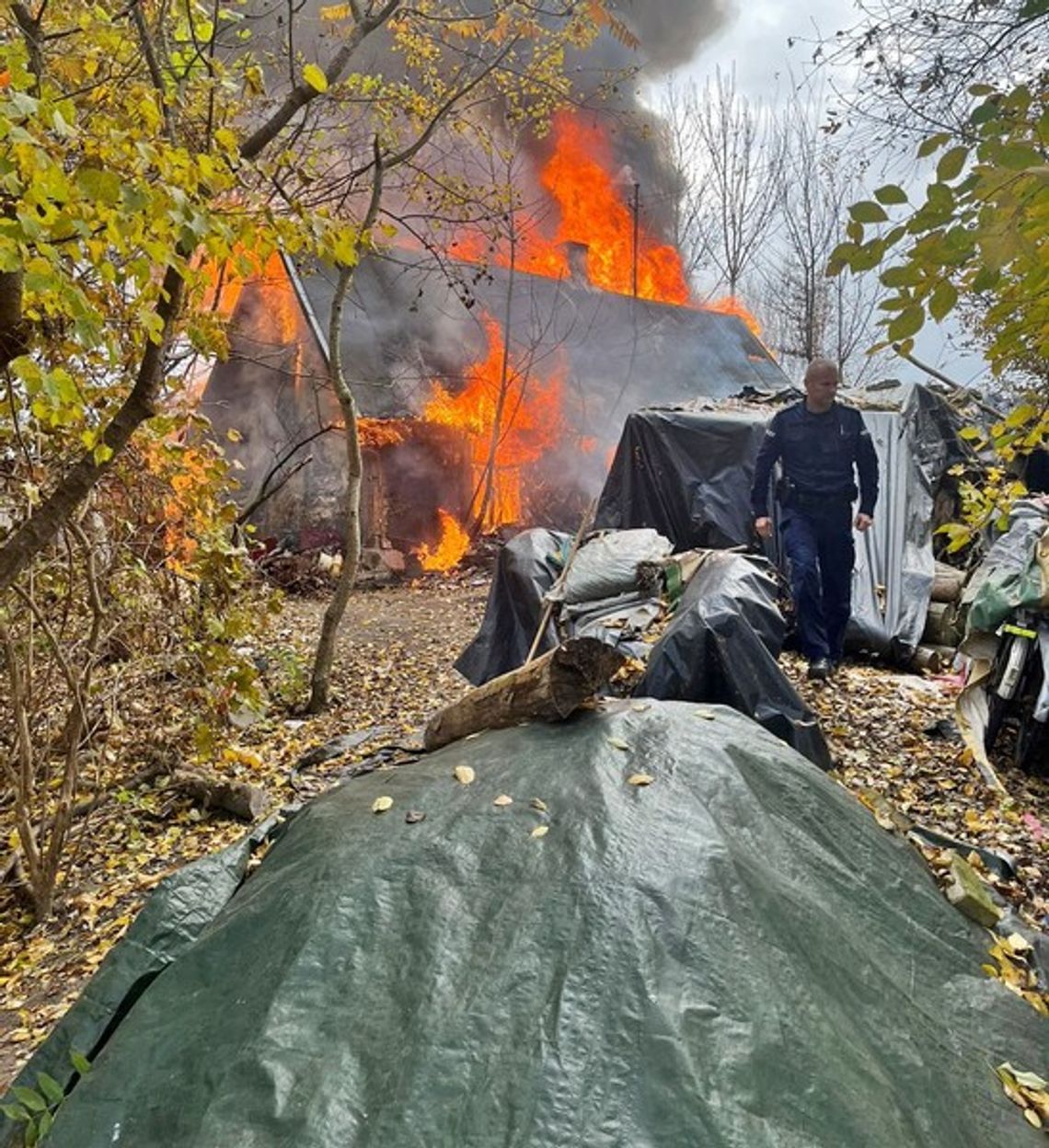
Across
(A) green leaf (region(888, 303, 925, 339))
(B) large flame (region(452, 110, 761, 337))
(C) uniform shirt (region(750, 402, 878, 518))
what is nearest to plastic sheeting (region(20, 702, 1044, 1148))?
(A) green leaf (region(888, 303, 925, 339))

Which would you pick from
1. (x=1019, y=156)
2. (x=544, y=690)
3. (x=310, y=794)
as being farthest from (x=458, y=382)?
(x=1019, y=156)

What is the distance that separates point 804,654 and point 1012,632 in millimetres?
1589

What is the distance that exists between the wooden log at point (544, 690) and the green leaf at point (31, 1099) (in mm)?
1442

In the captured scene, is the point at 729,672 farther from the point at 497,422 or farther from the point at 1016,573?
the point at 497,422

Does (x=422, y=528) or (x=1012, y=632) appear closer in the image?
(x=1012, y=632)

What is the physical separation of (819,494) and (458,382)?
8712 mm

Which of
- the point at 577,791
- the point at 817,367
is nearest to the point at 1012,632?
the point at 817,367

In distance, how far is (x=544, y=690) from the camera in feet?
7.63

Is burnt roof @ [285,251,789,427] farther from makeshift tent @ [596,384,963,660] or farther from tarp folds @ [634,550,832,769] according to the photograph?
tarp folds @ [634,550,832,769]

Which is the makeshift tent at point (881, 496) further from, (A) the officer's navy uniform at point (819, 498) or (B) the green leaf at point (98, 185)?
(B) the green leaf at point (98, 185)

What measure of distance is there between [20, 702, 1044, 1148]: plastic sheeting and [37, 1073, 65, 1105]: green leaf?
0.11 m

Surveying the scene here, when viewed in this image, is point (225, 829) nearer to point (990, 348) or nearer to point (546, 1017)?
point (546, 1017)

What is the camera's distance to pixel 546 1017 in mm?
1304

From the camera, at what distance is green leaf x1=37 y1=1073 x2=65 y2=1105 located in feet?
4.71
